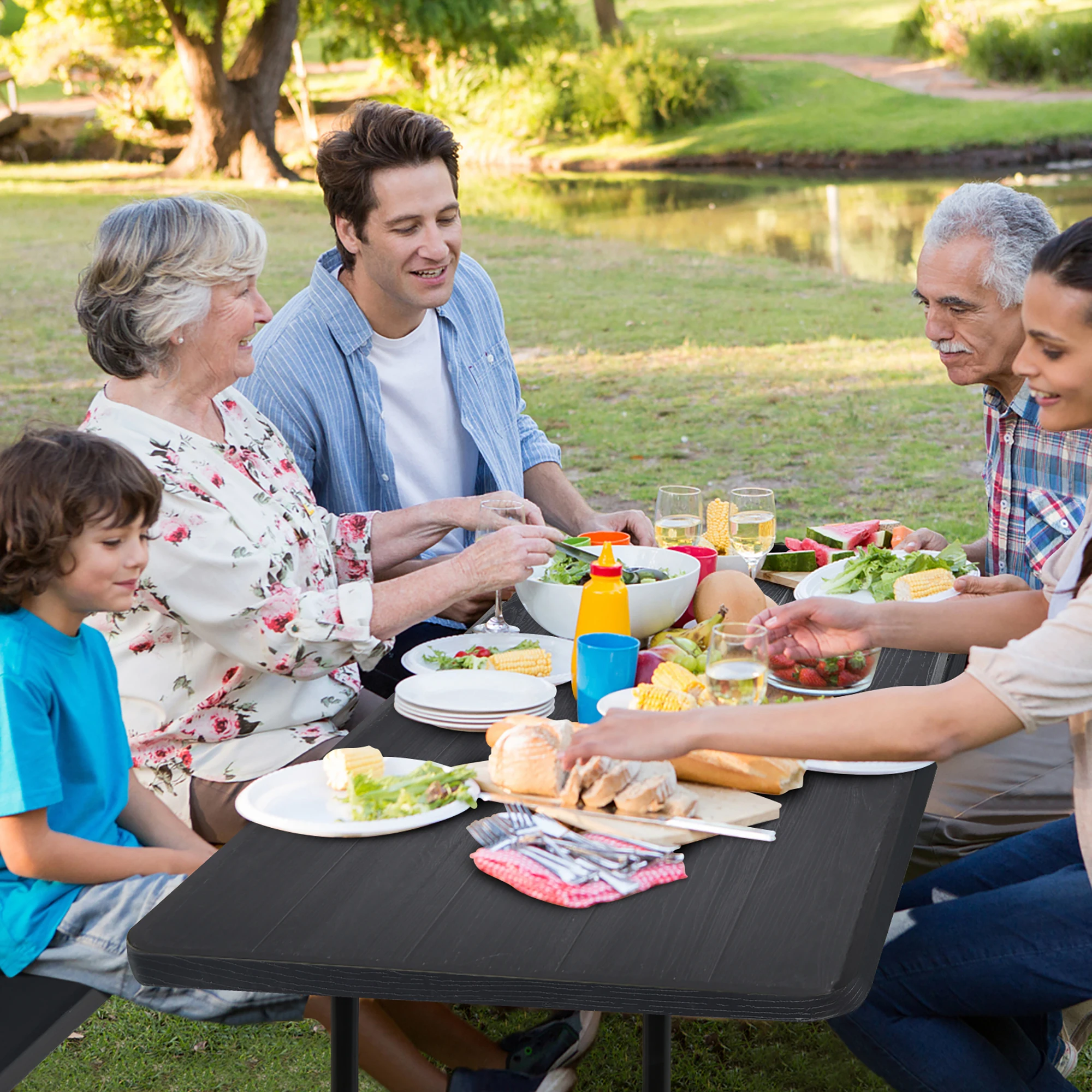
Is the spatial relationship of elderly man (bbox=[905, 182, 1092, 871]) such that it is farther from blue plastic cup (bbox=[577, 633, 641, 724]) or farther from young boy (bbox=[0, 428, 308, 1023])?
young boy (bbox=[0, 428, 308, 1023])

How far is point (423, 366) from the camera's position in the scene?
13.1 feet

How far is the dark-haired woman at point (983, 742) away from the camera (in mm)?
1916

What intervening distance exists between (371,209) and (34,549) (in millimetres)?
1744

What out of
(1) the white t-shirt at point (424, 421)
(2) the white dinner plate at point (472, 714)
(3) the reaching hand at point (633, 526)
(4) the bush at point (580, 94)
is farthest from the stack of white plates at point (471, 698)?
(4) the bush at point (580, 94)

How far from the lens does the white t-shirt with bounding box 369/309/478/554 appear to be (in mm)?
3924

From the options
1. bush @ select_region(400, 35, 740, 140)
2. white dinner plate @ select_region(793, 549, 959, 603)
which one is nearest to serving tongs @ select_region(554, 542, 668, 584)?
white dinner plate @ select_region(793, 549, 959, 603)

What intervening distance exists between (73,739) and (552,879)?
107 centimetres

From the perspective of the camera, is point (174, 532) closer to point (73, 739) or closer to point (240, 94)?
point (73, 739)

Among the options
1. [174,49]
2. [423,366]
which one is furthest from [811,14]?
[423,366]

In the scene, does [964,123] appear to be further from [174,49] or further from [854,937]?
[854,937]

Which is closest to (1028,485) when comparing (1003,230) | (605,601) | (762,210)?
(1003,230)

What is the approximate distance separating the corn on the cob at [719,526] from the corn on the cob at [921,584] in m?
0.48

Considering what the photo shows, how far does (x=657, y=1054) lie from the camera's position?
2.23m

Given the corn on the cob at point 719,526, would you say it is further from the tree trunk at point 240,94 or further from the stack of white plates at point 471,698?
the tree trunk at point 240,94
